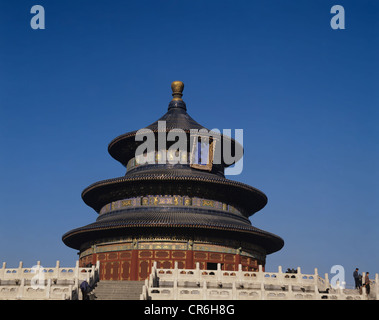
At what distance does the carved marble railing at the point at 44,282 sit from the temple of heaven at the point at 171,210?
887 centimetres

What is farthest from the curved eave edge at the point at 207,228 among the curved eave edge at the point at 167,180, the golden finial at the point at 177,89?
the golden finial at the point at 177,89

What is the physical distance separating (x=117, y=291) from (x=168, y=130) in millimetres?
17556

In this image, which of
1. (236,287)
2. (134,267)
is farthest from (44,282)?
(134,267)

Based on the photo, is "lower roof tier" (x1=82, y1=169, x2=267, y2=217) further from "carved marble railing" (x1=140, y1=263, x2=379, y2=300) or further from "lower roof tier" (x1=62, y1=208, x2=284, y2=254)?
"carved marble railing" (x1=140, y1=263, x2=379, y2=300)

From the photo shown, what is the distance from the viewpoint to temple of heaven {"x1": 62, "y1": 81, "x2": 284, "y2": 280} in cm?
3594

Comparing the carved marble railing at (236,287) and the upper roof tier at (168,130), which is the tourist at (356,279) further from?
the upper roof tier at (168,130)

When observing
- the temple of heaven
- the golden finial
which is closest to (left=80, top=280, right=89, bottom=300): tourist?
the temple of heaven

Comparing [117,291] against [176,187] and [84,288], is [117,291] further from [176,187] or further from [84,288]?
[176,187]

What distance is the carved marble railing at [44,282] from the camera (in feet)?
71.9
